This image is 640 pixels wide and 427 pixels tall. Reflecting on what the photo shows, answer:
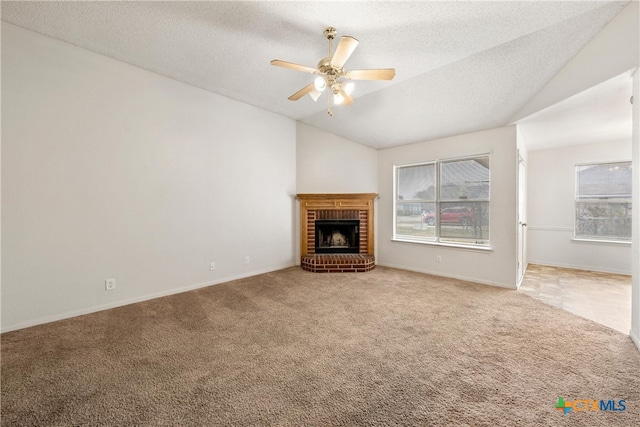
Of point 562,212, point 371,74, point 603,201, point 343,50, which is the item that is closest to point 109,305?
point 343,50

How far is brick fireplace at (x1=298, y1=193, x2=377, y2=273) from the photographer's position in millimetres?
5305

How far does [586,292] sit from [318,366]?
420 centimetres

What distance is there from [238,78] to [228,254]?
261cm

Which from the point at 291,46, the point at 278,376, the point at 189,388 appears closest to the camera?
the point at 189,388

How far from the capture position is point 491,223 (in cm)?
419

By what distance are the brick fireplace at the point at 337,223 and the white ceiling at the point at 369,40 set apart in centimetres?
205

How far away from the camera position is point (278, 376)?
186 cm

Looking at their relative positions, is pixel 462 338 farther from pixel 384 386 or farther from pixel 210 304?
pixel 210 304

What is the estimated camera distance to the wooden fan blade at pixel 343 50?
2008 mm

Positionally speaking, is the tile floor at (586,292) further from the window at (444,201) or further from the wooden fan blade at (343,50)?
the wooden fan blade at (343,50)

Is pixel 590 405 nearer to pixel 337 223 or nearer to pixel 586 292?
pixel 586 292

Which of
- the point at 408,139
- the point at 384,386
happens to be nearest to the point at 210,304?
the point at 384,386

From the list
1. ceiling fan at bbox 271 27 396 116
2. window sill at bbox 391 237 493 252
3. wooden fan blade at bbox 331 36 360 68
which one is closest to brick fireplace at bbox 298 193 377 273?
window sill at bbox 391 237 493 252

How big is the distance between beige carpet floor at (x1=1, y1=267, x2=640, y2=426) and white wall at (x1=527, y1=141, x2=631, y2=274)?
3.12 metres
